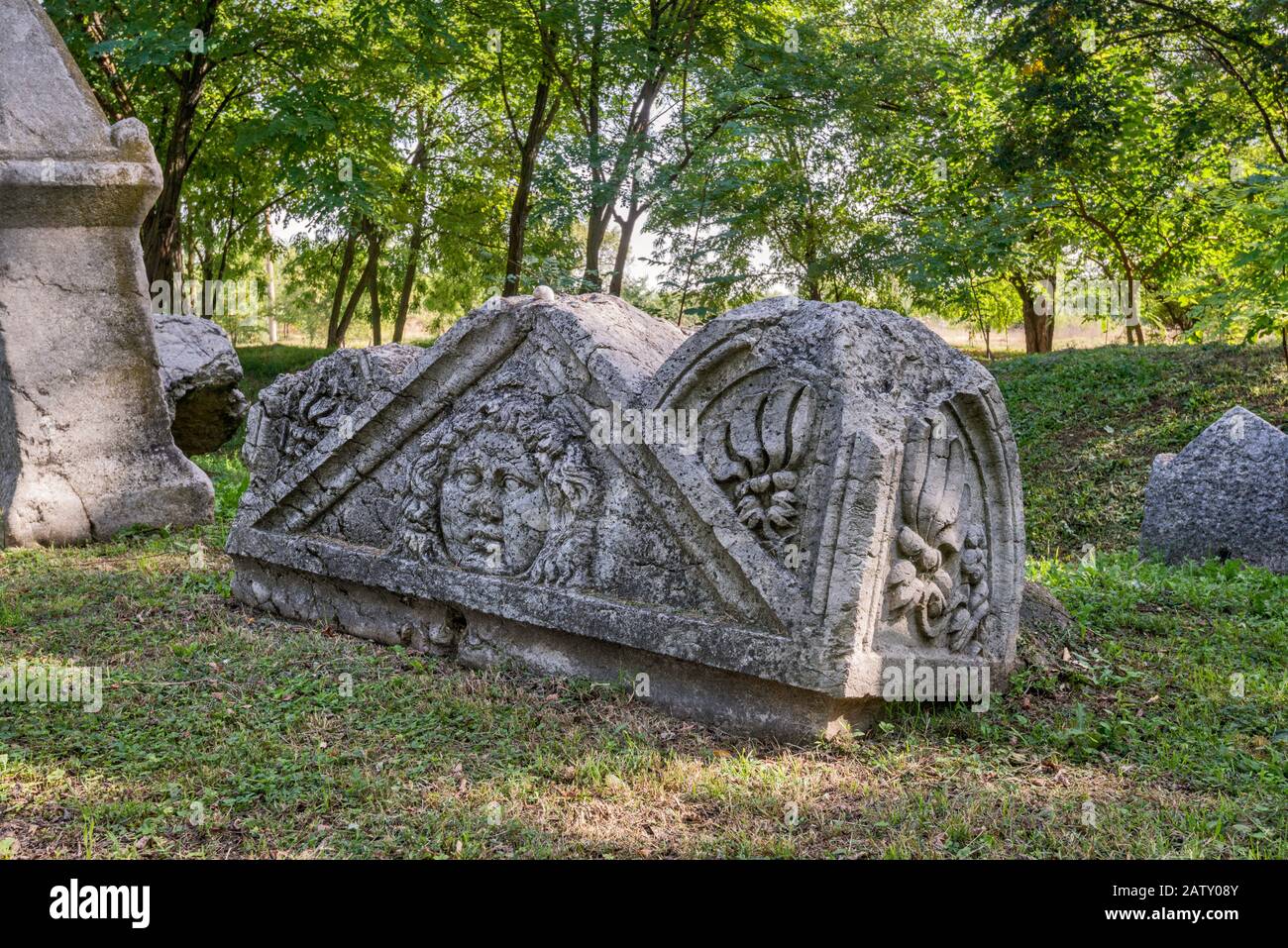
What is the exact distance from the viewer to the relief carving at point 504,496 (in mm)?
4391

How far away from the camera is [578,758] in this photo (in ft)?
11.9

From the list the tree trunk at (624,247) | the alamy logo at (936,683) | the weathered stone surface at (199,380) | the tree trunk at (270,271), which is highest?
the tree trunk at (270,271)

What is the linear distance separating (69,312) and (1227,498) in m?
8.13

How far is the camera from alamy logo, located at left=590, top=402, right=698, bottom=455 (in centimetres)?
414

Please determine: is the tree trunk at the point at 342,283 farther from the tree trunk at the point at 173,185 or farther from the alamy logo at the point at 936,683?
the alamy logo at the point at 936,683

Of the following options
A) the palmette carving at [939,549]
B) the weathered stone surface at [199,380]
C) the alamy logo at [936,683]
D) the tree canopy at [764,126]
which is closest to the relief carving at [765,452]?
the palmette carving at [939,549]

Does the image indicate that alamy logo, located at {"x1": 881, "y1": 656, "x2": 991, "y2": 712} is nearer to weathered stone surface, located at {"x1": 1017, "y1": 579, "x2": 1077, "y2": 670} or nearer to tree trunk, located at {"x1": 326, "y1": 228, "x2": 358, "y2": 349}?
weathered stone surface, located at {"x1": 1017, "y1": 579, "x2": 1077, "y2": 670}

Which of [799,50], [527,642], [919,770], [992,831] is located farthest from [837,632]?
[799,50]

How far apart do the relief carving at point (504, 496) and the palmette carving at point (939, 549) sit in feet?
4.27

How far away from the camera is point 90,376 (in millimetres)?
7184
